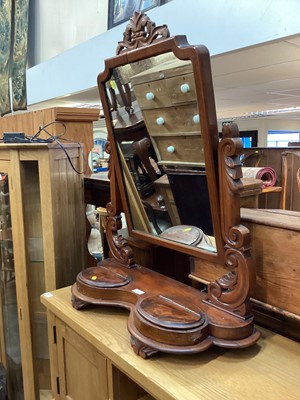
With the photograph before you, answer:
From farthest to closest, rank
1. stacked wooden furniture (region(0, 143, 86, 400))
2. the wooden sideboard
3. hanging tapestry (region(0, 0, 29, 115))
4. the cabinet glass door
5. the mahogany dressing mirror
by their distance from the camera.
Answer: hanging tapestry (region(0, 0, 29, 115))
the cabinet glass door
stacked wooden furniture (region(0, 143, 86, 400))
the mahogany dressing mirror
the wooden sideboard

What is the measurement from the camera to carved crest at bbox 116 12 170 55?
950mm

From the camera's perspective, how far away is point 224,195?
884 millimetres

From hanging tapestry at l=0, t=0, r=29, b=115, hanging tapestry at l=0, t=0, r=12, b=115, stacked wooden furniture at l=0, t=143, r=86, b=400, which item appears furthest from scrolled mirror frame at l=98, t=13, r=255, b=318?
hanging tapestry at l=0, t=0, r=12, b=115

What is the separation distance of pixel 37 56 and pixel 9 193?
4.93 m

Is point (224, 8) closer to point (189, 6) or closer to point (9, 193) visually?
point (189, 6)

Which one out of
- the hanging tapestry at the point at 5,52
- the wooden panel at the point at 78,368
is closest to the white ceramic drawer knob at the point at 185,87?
the wooden panel at the point at 78,368

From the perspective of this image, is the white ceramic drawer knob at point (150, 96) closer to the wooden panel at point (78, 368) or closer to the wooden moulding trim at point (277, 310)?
the wooden moulding trim at point (277, 310)

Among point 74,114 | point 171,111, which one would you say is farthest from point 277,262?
point 74,114

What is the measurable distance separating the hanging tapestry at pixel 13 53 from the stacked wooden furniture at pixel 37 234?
4398mm

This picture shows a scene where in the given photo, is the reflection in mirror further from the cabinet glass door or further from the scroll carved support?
the cabinet glass door

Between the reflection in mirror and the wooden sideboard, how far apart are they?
278mm

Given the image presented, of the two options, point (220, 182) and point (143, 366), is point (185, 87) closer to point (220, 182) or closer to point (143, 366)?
point (220, 182)

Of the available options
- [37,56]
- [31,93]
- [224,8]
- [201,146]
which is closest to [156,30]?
[201,146]

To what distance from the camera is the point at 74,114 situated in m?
1.88
